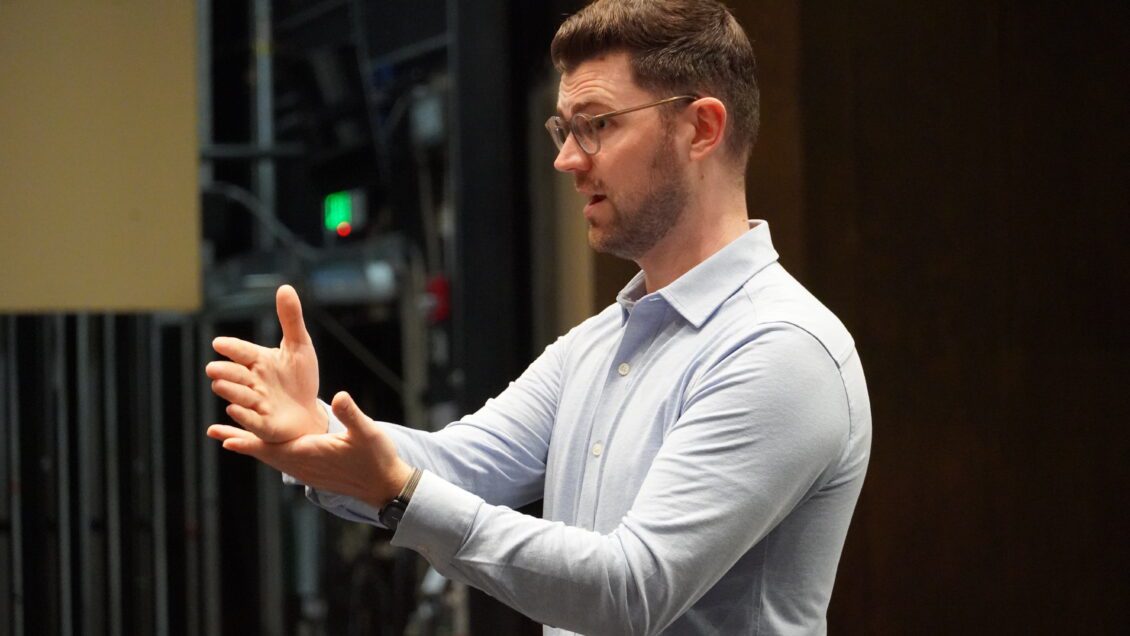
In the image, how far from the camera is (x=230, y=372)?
147 centimetres

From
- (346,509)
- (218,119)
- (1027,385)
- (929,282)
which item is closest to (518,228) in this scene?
(218,119)

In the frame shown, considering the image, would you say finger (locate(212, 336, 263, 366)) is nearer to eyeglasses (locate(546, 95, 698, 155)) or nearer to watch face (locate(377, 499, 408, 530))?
watch face (locate(377, 499, 408, 530))

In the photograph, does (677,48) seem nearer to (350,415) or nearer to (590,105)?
(590,105)

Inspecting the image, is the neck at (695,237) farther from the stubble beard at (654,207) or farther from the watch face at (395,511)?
the watch face at (395,511)

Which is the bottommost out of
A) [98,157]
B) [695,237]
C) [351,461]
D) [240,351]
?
[351,461]

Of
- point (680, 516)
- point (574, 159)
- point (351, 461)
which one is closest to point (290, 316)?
point (351, 461)

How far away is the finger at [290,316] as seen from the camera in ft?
4.96

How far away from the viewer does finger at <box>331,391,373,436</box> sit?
127 cm

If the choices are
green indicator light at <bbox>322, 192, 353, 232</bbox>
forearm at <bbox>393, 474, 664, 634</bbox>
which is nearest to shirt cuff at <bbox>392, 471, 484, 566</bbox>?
forearm at <bbox>393, 474, 664, 634</bbox>

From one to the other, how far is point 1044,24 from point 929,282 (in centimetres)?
71

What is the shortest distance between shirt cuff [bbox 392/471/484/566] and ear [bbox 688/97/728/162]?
60cm

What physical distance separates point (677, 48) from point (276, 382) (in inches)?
27.1

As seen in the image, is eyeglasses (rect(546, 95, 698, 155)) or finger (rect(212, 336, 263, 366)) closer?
finger (rect(212, 336, 263, 366))

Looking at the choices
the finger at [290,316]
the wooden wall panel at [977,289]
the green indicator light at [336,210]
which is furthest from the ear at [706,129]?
the green indicator light at [336,210]
